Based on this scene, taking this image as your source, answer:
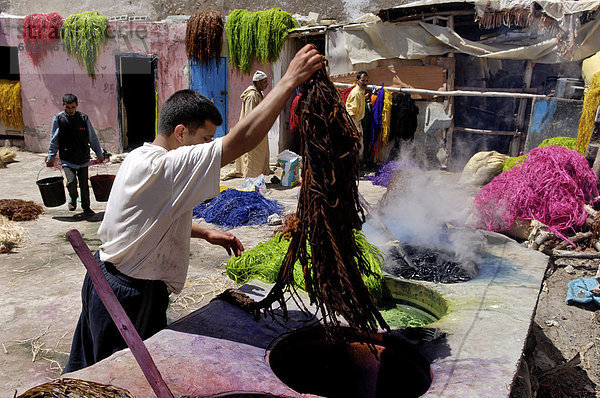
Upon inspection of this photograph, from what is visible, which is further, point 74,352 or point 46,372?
point 46,372

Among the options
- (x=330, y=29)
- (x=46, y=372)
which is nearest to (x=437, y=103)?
(x=330, y=29)

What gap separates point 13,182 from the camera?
10.9m

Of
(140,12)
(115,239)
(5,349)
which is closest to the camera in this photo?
(115,239)

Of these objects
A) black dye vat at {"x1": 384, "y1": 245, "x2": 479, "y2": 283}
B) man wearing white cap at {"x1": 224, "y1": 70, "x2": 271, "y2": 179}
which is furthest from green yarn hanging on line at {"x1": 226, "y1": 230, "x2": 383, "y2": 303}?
man wearing white cap at {"x1": 224, "y1": 70, "x2": 271, "y2": 179}

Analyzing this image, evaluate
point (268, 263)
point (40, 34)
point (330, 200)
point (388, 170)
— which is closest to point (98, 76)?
point (40, 34)

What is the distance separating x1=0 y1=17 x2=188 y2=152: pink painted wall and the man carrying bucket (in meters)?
5.43

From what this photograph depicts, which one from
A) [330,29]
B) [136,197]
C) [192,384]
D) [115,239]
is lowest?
[192,384]

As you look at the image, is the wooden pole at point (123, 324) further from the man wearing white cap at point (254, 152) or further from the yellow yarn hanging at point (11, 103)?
the yellow yarn hanging at point (11, 103)

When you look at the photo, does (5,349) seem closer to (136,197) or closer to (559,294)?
(136,197)

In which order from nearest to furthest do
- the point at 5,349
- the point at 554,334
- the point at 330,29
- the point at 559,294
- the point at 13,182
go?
the point at 5,349, the point at 554,334, the point at 559,294, the point at 13,182, the point at 330,29

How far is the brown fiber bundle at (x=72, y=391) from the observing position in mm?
1795

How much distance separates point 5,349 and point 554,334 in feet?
17.2

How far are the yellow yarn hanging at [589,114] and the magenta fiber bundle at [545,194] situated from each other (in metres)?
1.03

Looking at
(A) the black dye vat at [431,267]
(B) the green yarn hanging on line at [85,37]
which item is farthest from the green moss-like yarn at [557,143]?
(B) the green yarn hanging on line at [85,37]
